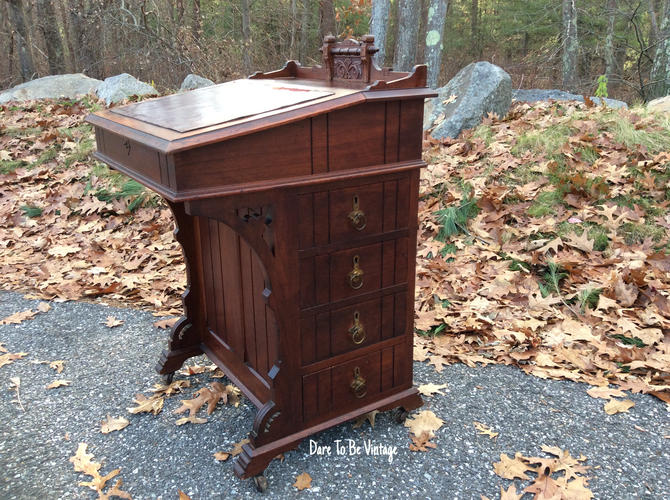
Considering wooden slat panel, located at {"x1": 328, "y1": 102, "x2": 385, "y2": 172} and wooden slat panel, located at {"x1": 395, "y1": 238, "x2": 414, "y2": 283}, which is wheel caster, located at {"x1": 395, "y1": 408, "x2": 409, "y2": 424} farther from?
wooden slat panel, located at {"x1": 328, "y1": 102, "x2": 385, "y2": 172}

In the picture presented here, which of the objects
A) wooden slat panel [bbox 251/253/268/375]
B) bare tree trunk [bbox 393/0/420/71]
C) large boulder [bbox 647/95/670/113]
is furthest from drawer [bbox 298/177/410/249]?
bare tree trunk [bbox 393/0/420/71]

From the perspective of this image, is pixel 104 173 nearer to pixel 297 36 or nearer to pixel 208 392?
pixel 208 392

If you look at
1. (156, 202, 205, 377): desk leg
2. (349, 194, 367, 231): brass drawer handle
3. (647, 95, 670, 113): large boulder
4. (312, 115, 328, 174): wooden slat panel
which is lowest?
(156, 202, 205, 377): desk leg

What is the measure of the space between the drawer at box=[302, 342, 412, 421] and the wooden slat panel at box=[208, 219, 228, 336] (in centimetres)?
70

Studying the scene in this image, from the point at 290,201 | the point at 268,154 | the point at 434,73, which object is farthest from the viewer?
the point at 434,73

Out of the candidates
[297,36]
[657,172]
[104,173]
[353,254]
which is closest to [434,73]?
[657,172]

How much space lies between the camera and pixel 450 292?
384cm

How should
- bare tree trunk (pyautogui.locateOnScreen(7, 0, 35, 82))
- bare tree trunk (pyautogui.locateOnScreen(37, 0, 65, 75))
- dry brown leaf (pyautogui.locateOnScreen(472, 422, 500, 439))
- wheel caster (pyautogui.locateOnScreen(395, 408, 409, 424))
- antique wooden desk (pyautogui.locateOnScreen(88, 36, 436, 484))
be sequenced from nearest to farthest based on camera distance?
antique wooden desk (pyautogui.locateOnScreen(88, 36, 436, 484)), dry brown leaf (pyautogui.locateOnScreen(472, 422, 500, 439)), wheel caster (pyautogui.locateOnScreen(395, 408, 409, 424)), bare tree trunk (pyautogui.locateOnScreen(7, 0, 35, 82)), bare tree trunk (pyautogui.locateOnScreen(37, 0, 65, 75))

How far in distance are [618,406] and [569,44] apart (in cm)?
1241

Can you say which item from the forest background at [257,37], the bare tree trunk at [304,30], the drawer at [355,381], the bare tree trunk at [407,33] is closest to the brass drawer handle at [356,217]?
the drawer at [355,381]

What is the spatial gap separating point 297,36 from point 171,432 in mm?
14356

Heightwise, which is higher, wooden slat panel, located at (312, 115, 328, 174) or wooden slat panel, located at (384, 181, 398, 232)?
wooden slat panel, located at (312, 115, 328, 174)

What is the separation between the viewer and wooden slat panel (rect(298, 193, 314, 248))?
2.13 meters

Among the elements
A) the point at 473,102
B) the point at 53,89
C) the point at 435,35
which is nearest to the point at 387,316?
the point at 473,102
